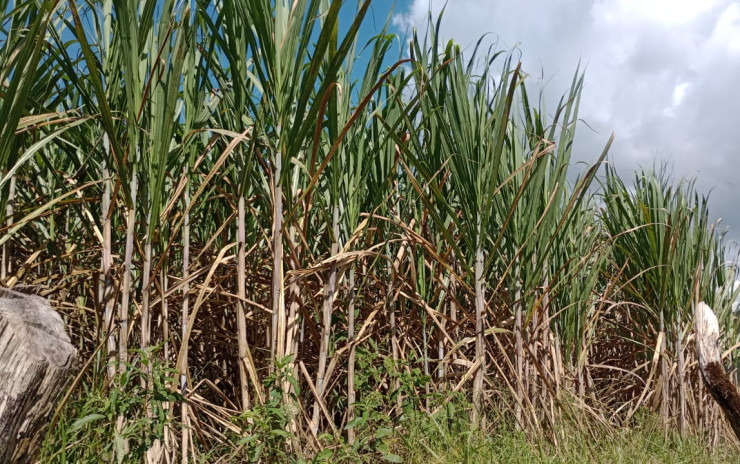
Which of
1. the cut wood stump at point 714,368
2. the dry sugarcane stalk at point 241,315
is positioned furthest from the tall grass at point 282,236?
the cut wood stump at point 714,368

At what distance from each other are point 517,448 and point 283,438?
89 cm

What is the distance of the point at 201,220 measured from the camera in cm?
277

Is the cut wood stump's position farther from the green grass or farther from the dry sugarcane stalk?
the dry sugarcane stalk

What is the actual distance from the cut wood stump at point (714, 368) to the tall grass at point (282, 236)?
523 millimetres

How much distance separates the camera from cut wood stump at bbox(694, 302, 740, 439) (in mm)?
2316

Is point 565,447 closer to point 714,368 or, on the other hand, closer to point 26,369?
point 714,368

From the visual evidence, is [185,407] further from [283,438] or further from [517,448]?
[517,448]

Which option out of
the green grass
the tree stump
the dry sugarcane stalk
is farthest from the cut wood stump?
the tree stump

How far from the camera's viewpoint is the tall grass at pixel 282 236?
188cm

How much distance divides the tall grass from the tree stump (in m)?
0.27

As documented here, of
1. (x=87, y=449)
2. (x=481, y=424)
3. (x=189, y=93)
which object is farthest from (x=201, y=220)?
(x=481, y=424)

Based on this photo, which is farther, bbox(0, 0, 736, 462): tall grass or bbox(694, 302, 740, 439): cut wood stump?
bbox(694, 302, 740, 439): cut wood stump

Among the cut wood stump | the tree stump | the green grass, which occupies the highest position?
the cut wood stump

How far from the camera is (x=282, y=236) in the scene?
2100 mm
